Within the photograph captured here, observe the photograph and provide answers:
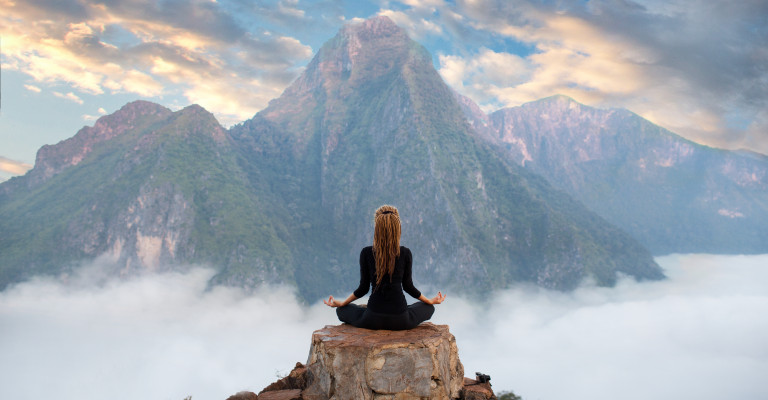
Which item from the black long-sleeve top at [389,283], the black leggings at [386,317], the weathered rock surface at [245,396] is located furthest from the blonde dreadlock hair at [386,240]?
the weathered rock surface at [245,396]

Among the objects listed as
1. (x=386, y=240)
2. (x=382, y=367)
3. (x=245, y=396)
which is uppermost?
(x=386, y=240)

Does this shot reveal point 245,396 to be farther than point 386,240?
Yes

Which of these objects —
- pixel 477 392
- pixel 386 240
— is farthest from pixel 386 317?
pixel 477 392

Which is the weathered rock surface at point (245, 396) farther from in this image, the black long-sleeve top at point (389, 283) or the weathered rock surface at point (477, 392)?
the weathered rock surface at point (477, 392)

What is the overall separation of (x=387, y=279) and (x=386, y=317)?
0.82m

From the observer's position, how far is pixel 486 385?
9930 mm

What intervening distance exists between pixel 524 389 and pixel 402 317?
217058mm

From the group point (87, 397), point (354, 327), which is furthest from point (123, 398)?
point (354, 327)

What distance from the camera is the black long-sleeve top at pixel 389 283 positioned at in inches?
340

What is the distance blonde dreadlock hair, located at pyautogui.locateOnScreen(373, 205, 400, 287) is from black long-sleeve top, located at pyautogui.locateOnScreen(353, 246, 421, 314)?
0.41ft

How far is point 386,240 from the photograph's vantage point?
834 cm

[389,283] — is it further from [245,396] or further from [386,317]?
[245,396]

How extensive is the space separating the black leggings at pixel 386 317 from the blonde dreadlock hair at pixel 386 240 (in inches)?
32.3

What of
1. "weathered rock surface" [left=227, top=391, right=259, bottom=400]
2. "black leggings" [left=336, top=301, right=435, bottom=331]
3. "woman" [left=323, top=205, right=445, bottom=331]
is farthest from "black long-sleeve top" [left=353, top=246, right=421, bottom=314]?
"weathered rock surface" [left=227, top=391, right=259, bottom=400]
